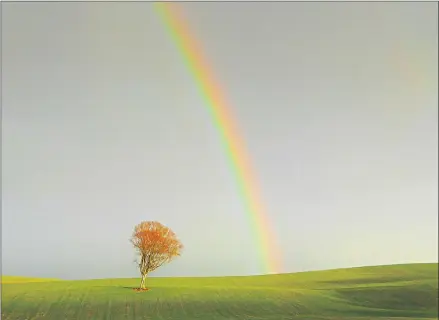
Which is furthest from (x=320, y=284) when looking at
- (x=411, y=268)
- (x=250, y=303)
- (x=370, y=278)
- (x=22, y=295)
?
(x=22, y=295)

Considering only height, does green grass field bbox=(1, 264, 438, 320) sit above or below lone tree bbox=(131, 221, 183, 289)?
below

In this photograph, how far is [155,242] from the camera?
245 ft

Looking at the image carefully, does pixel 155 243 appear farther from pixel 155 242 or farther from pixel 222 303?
pixel 222 303

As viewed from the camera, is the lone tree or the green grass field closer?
the green grass field

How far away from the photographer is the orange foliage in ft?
245

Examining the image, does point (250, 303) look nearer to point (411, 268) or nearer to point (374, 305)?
point (374, 305)

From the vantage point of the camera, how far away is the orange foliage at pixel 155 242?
74688 mm

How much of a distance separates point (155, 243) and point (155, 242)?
0.16 meters

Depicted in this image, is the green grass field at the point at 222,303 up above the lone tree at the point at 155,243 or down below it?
below

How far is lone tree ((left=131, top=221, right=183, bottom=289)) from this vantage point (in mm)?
74688

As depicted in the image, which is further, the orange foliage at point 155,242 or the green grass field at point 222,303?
the orange foliage at point 155,242

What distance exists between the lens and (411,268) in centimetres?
11294

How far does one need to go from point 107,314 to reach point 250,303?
20.4m

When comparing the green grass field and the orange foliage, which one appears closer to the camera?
the green grass field
